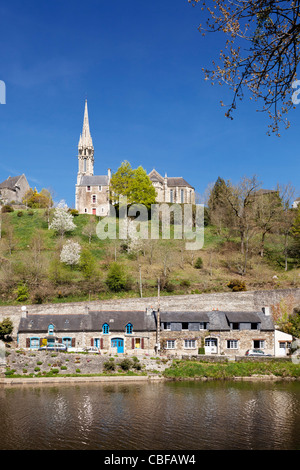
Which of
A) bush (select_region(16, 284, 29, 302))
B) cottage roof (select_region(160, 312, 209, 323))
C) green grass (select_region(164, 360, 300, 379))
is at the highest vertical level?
bush (select_region(16, 284, 29, 302))

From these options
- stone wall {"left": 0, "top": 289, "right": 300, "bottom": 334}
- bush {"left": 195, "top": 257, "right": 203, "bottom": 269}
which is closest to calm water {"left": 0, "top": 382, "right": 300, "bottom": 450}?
stone wall {"left": 0, "top": 289, "right": 300, "bottom": 334}

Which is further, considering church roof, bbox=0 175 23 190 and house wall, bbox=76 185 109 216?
church roof, bbox=0 175 23 190

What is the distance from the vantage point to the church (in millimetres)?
66688

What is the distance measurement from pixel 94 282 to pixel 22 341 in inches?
400

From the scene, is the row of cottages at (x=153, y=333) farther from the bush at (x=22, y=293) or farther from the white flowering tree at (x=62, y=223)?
the white flowering tree at (x=62, y=223)

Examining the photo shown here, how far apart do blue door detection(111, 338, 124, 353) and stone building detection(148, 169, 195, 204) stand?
41.2 meters

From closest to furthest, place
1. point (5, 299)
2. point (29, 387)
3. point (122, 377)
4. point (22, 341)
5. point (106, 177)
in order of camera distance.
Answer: point (29, 387) < point (122, 377) < point (22, 341) < point (5, 299) < point (106, 177)

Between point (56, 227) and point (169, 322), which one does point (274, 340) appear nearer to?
point (169, 322)

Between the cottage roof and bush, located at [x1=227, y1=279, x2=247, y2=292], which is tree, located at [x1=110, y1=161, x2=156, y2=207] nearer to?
bush, located at [x1=227, y1=279, x2=247, y2=292]

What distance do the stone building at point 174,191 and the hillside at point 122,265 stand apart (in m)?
15.3

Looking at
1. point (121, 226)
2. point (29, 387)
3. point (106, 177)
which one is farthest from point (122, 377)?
point (106, 177)

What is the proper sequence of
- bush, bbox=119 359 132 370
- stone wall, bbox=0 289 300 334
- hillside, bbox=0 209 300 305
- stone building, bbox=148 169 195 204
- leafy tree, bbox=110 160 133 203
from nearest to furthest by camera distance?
bush, bbox=119 359 132 370 < stone wall, bbox=0 289 300 334 < hillside, bbox=0 209 300 305 < leafy tree, bbox=110 160 133 203 < stone building, bbox=148 169 195 204

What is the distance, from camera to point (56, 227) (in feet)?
180

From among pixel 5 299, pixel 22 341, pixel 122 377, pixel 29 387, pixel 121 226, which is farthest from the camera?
pixel 121 226
